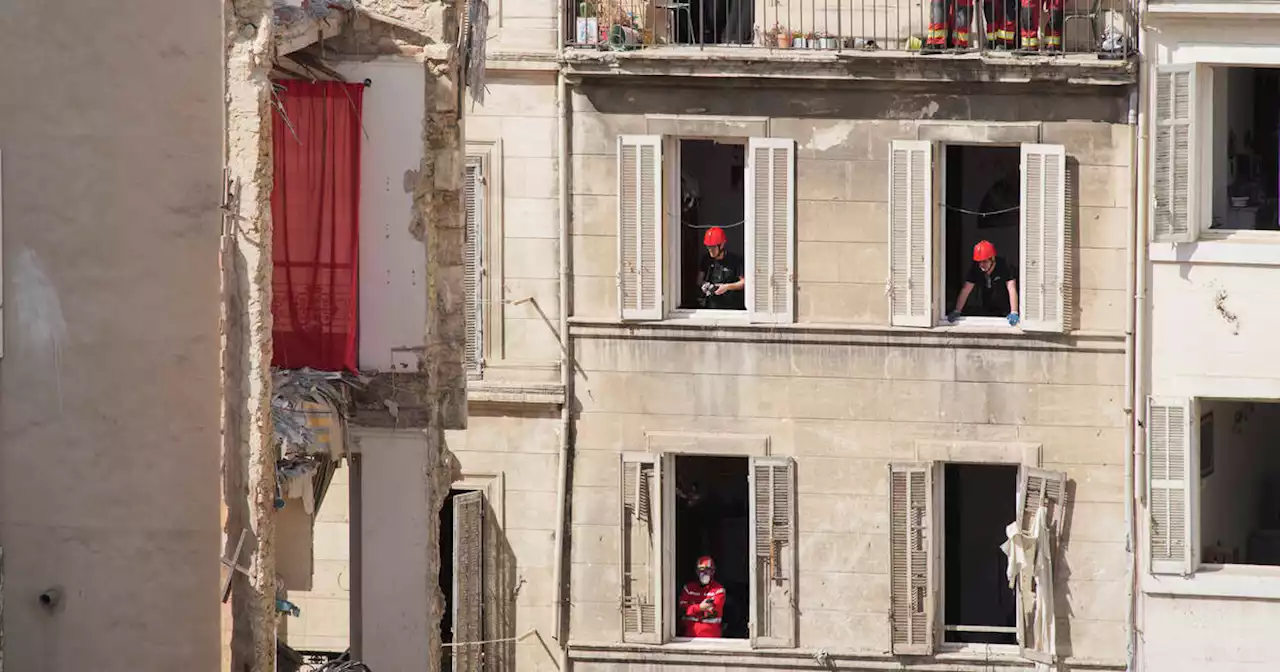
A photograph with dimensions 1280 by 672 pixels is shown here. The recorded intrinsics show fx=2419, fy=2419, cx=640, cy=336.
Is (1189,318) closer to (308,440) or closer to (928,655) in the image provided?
(928,655)

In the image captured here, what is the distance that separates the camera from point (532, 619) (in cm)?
2517

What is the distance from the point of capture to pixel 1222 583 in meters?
23.9

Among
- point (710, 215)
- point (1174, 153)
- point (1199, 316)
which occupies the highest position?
point (1174, 153)

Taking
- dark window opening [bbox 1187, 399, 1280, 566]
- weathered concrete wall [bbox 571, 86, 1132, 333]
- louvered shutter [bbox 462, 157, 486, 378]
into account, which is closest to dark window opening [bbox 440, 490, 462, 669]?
louvered shutter [bbox 462, 157, 486, 378]

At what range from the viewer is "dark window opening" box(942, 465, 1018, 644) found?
24891 mm

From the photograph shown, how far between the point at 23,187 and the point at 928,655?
42.9ft

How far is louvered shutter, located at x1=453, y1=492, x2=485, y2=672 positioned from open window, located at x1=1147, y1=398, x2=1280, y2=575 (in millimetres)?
6780

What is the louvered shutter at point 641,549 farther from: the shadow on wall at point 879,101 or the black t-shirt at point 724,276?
the shadow on wall at point 879,101

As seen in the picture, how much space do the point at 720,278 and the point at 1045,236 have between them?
131 inches

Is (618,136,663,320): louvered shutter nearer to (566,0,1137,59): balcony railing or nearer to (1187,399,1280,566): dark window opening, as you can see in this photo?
(566,0,1137,59): balcony railing

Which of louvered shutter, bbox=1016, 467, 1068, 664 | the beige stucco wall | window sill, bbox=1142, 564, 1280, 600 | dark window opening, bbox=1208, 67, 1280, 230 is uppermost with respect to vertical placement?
dark window opening, bbox=1208, 67, 1280, 230

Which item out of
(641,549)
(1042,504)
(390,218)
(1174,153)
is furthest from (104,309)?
(1174,153)

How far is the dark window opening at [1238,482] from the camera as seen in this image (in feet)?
80.2

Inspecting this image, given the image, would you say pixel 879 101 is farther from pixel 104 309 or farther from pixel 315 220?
pixel 104 309
